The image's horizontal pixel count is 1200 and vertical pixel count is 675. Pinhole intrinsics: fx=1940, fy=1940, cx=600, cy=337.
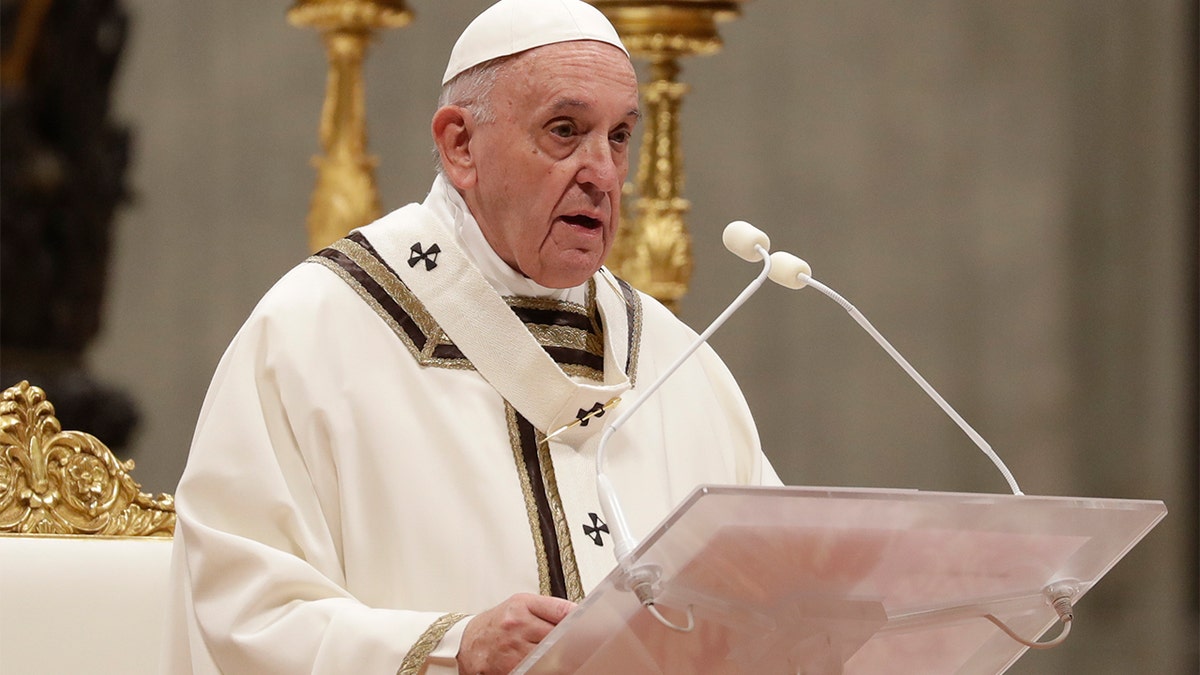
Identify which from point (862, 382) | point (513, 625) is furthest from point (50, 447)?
point (862, 382)

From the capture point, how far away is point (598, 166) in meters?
2.92

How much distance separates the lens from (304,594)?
2668mm

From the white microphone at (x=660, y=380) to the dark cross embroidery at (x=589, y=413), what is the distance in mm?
349

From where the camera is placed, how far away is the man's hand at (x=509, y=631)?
243 centimetres

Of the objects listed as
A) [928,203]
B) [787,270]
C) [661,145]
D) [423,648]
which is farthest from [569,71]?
[928,203]

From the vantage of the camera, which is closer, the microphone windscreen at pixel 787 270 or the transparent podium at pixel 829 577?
the transparent podium at pixel 829 577

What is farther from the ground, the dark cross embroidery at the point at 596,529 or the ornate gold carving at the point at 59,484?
the dark cross embroidery at the point at 596,529

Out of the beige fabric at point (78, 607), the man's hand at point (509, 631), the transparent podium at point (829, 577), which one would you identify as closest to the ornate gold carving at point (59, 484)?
the beige fabric at point (78, 607)

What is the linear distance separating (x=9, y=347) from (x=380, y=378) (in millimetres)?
3698

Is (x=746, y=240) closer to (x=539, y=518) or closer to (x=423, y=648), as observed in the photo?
(x=539, y=518)

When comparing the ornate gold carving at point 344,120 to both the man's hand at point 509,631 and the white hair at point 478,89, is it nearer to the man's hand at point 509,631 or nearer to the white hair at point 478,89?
the white hair at point 478,89

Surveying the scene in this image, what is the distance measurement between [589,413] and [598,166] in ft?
1.27

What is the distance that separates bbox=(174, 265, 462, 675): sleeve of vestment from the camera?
102 inches

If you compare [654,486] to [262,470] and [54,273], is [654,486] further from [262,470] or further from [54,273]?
[54,273]
